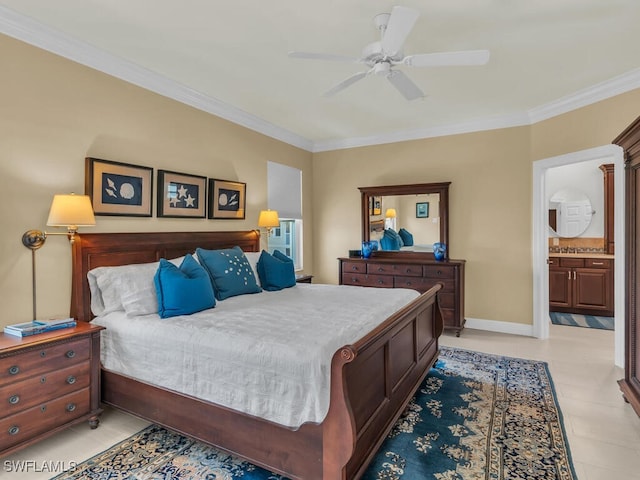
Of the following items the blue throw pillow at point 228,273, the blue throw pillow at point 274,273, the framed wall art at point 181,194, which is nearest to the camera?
the blue throw pillow at point 228,273

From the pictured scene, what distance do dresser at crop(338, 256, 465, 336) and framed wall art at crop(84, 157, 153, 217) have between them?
2915mm

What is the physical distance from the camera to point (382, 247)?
18.3ft

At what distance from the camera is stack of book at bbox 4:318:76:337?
2.33 m

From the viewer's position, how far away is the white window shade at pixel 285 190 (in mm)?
5199

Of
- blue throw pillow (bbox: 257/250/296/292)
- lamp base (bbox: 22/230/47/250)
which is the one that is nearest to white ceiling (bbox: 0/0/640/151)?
lamp base (bbox: 22/230/47/250)

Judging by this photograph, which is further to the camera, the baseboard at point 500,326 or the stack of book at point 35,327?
the baseboard at point 500,326

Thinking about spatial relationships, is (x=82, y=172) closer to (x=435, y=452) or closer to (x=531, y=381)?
(x=435, y=452)

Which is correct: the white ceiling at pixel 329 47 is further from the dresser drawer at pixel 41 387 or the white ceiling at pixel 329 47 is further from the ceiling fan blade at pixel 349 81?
the dresser drawer at pixel 41 387

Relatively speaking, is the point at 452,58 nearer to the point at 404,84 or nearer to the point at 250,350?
the point at 404,84

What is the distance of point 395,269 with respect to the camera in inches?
198

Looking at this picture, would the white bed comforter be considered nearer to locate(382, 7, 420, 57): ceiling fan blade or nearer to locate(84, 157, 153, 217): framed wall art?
locate(84, 157, 153, 217): framed wall art

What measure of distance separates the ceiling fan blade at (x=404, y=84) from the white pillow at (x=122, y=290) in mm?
2438

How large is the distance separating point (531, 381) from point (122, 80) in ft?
14.9

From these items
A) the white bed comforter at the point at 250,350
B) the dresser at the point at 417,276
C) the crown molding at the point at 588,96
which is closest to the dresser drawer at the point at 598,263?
the dresser at the point at 417,276
